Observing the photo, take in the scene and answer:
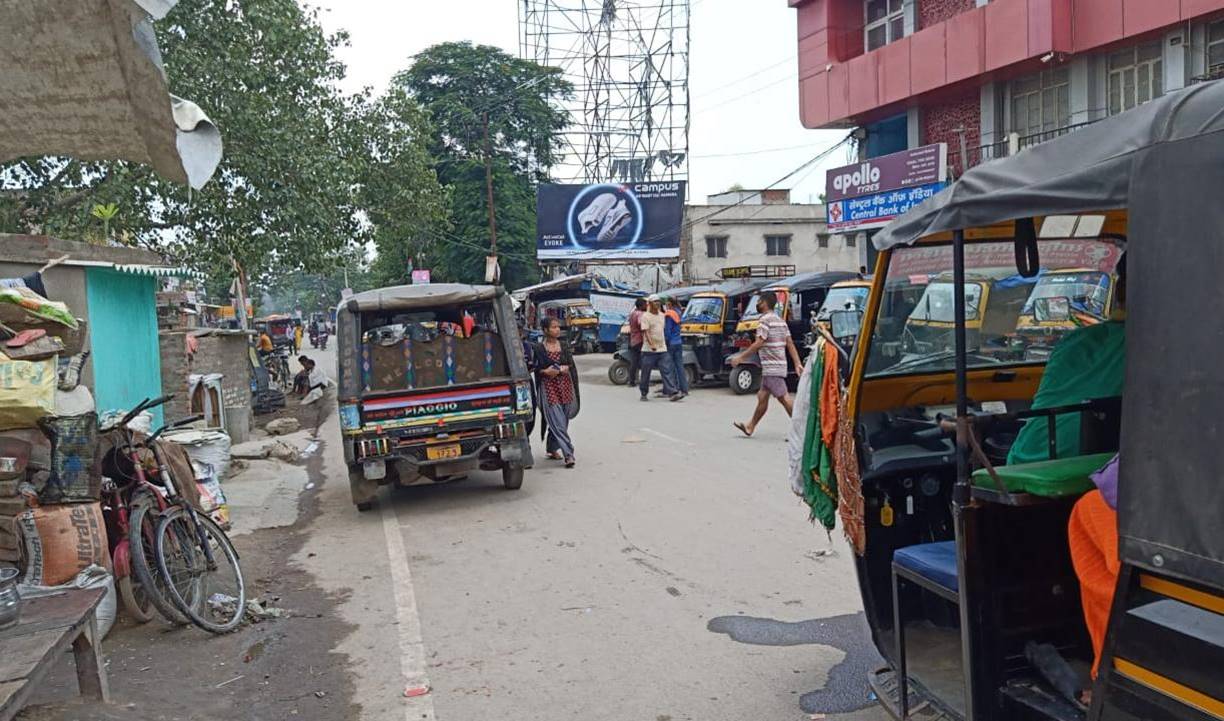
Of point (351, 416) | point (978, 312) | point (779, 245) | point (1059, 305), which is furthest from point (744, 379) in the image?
point (779, 245)

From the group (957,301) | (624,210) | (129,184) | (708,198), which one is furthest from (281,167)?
(708,198)

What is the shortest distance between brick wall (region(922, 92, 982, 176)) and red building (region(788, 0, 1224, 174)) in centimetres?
2

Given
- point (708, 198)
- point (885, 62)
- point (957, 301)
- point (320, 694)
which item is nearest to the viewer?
point (957, 301)

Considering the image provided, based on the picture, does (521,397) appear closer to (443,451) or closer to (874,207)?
(443,451)

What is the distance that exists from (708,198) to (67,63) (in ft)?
150

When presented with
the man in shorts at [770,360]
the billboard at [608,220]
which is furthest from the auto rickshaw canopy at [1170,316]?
the billboard at [608,220]

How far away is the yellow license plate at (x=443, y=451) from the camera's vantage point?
30.3 feet

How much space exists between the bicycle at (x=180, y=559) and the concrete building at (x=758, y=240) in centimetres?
3933

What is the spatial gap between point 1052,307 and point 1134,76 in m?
16.4

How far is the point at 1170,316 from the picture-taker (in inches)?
90.1

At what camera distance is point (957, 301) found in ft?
11.6

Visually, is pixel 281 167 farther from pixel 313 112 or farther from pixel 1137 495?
pixel 1137 495

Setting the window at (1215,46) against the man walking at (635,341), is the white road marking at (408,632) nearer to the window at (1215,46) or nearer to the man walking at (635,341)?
the man walking at (635,341)

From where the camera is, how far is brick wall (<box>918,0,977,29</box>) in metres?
21.3
